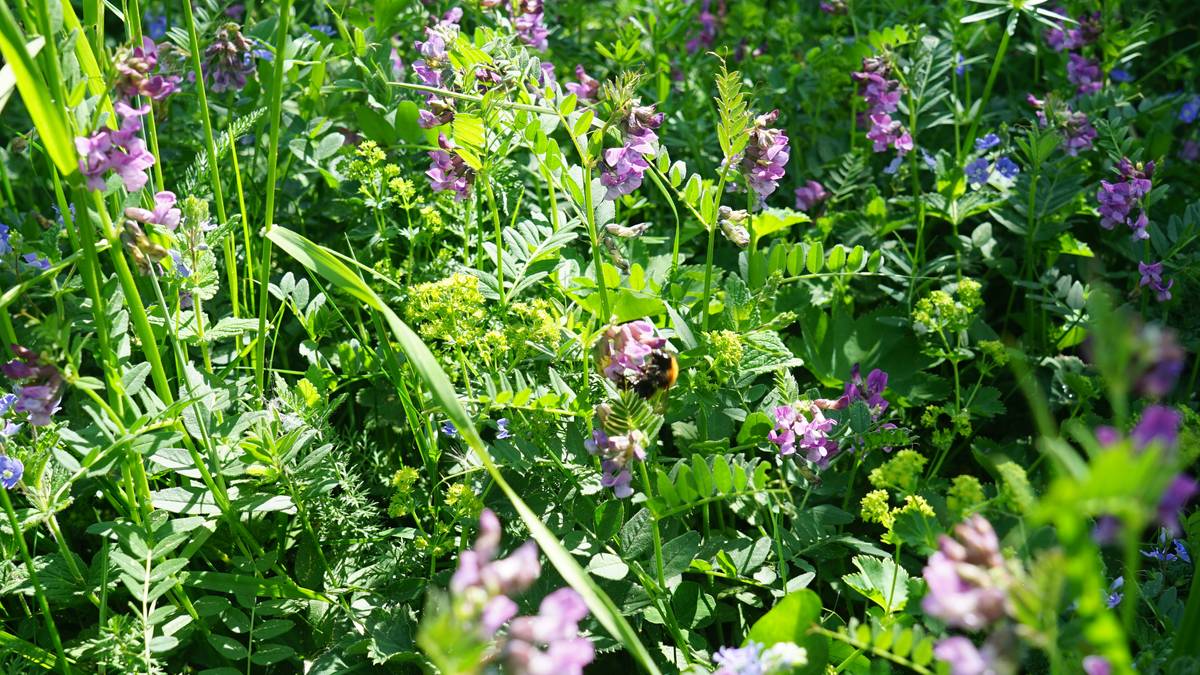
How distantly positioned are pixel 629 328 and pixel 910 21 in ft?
5.88

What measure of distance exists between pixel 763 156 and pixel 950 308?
0.51m

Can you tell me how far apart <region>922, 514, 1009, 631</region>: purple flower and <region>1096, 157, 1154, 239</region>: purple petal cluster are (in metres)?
1.64

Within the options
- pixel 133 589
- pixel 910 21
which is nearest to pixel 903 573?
pixel 133 589

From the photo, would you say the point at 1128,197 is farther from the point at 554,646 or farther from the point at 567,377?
the point at 554,646

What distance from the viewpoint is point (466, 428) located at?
59.8 inches

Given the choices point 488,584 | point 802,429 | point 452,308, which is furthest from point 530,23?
point 488,584

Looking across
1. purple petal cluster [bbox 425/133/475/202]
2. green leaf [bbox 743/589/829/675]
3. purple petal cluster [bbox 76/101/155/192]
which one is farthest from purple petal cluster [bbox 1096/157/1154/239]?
purple petal cluster [bbox 76/101/155/192]

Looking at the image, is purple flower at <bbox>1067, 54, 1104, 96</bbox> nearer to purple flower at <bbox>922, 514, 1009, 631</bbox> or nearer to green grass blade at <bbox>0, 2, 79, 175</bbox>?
purple flower at <bbox>922, 514, 1009, 631</bbox>

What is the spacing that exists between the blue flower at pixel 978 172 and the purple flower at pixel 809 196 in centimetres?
36

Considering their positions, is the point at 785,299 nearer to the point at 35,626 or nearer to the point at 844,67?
the point at 844,67

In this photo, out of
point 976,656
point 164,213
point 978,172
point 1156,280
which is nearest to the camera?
point 976,656

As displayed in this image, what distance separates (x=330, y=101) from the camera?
3008 mm

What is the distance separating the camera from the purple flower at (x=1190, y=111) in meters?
2.99

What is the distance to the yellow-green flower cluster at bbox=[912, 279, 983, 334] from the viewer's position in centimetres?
213
